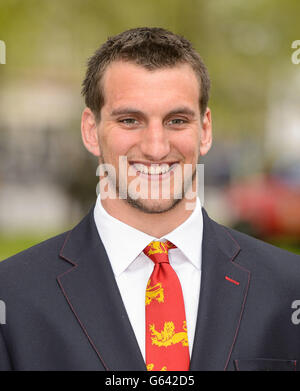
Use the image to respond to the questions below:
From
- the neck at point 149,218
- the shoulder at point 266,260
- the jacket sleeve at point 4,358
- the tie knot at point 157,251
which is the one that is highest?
the neck at point 149,218

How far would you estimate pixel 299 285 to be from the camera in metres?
3.29

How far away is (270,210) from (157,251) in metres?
9.14

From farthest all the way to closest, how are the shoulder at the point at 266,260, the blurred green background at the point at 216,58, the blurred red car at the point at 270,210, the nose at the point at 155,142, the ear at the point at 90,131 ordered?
the blurred green background at the point at 216,58 → the blurred red car at the point at 270,210 → the ear at the point at 90,131 → the shoulder at the point at 266,260 → the nose at the point at 155,142

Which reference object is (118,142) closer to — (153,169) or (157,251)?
(153,169)

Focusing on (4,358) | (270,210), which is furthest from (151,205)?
(270,210)

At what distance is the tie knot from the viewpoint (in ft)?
10.4

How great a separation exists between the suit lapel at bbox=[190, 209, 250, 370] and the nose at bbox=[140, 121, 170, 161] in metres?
0.55

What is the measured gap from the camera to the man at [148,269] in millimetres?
2961

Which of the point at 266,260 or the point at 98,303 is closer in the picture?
the point at 98,303

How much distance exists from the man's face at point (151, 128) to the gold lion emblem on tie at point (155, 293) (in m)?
0.39

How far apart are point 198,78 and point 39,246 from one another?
4.03 feet

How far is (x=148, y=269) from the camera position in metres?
3.20

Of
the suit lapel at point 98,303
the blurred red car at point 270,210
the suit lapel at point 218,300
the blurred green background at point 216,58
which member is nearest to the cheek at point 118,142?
the suit lapel at point 98,303

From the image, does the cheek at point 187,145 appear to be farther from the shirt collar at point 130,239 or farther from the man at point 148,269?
the shirt collar at point 130,239
